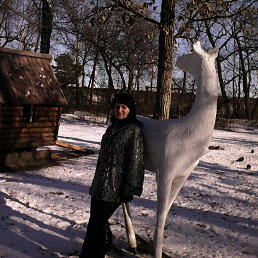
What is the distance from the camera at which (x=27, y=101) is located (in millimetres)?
7426

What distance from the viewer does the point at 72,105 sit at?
28234 millimetres

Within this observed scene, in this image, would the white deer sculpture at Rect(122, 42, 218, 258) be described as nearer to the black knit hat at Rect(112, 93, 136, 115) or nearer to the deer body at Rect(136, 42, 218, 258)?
the deer body at Rect(136, 42, 218, 258)

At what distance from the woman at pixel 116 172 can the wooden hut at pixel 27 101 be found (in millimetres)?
4471

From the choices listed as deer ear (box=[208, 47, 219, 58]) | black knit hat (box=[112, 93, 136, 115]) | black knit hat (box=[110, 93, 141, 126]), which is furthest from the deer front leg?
deer ear (box=[208, 47, 219, 58])

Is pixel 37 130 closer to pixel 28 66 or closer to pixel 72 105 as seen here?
pixel 28 66

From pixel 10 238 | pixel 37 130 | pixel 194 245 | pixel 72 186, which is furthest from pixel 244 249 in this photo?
→ pixel 37 130

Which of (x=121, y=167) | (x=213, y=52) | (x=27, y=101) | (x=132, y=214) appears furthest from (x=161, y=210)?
(x=27, y=101)

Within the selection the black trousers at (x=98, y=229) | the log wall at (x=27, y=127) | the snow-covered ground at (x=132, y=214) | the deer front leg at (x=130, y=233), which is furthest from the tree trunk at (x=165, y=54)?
the black trousers at (x=98, y=229)

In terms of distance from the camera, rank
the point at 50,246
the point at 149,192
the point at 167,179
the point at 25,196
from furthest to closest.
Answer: the point at 149,192
the point at 25,196
the point at 50,246
the point at 167,179

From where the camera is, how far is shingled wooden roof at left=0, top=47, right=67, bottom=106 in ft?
23.8

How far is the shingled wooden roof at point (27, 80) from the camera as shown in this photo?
724cm

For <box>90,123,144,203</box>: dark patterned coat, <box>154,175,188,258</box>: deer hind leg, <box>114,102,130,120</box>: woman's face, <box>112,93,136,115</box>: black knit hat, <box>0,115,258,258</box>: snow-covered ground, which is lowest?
<box>0,115,258,258</box>: snow-covered ground

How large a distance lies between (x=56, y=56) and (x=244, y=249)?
106ft

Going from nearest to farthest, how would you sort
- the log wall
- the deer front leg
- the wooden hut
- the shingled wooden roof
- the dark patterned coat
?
1. the dark patterned coat
2. the deer front leg
3. the shingled wooden roof
4. the wooden hut
5. the log wall
